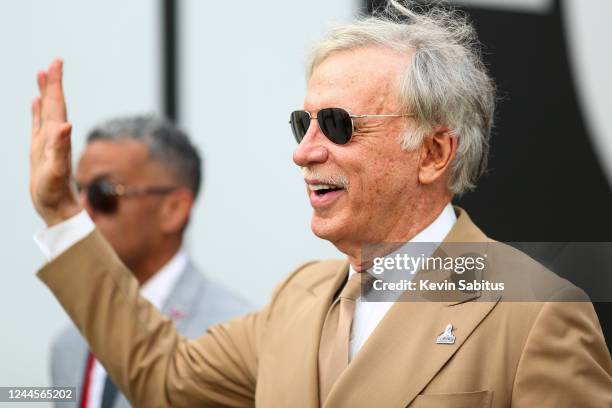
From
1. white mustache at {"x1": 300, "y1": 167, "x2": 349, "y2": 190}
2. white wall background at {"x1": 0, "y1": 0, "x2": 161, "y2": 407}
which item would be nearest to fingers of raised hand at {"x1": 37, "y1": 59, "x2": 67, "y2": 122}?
white mustache at {"x1": 300, "y1": 167, "x2": 349, "y2": 190}

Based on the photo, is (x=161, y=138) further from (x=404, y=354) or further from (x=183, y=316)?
(x=404, y=354)

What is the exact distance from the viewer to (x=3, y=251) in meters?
→ 4.46

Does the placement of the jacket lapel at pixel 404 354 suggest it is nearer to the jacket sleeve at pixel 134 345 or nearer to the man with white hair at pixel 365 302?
the man with white hair at pixel 365 302

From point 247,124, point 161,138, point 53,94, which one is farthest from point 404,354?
point 247,124

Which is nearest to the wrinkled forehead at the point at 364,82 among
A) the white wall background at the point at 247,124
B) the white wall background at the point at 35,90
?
the white wall background at the point at 247,124

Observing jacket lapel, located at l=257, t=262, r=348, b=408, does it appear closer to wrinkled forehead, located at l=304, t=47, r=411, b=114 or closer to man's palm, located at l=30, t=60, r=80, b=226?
wrinkled forehead, located at l=304, t=47, r=411, b=114

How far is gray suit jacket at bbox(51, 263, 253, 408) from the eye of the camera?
3660 mm

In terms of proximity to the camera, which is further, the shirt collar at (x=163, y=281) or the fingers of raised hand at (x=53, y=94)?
the shirt collar at (x=163, y=281)

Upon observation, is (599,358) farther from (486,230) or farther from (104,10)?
(104,10)

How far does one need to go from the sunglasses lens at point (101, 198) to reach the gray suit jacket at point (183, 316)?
0.42m

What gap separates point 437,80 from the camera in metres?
2.46

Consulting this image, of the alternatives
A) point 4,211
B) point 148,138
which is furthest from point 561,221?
point 4,211

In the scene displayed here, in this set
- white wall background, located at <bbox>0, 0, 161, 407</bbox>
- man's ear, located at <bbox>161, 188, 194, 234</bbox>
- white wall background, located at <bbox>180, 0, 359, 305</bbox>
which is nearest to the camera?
man's ear, located at <bbox>161, 188, 194, 234</bbox>

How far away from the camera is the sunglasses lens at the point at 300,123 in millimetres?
2492
